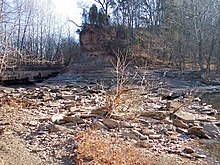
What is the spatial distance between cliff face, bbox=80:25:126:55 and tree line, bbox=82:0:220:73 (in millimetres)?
1075

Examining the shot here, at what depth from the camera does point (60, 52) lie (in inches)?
1788

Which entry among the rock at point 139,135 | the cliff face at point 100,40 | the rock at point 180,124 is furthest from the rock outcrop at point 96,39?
the rock at point 139,135

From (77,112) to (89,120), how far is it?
156cm

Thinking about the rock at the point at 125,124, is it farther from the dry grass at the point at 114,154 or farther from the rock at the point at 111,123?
the dry grass at the point at 114,154

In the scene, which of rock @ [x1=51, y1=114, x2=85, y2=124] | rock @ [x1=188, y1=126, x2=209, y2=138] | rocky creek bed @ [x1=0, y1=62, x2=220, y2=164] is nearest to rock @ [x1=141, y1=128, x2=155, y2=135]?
rocky creek bed @ [x1=0, y1=62, x2=220, y2=164]

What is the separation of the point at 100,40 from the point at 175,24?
9.35 metres

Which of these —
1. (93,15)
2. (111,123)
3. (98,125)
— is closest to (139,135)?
(111,123)

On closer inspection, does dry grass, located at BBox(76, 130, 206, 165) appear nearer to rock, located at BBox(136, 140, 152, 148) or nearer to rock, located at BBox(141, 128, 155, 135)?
rock, located at BBox(136, 140, 152, 148)

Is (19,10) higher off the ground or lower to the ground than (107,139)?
higher

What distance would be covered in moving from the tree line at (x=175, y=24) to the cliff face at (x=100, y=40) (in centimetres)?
108

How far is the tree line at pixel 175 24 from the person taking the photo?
29.9m

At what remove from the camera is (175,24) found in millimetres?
34969

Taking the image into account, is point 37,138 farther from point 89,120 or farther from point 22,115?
point 22,115

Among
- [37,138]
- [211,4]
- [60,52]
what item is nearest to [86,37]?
[60,52]
